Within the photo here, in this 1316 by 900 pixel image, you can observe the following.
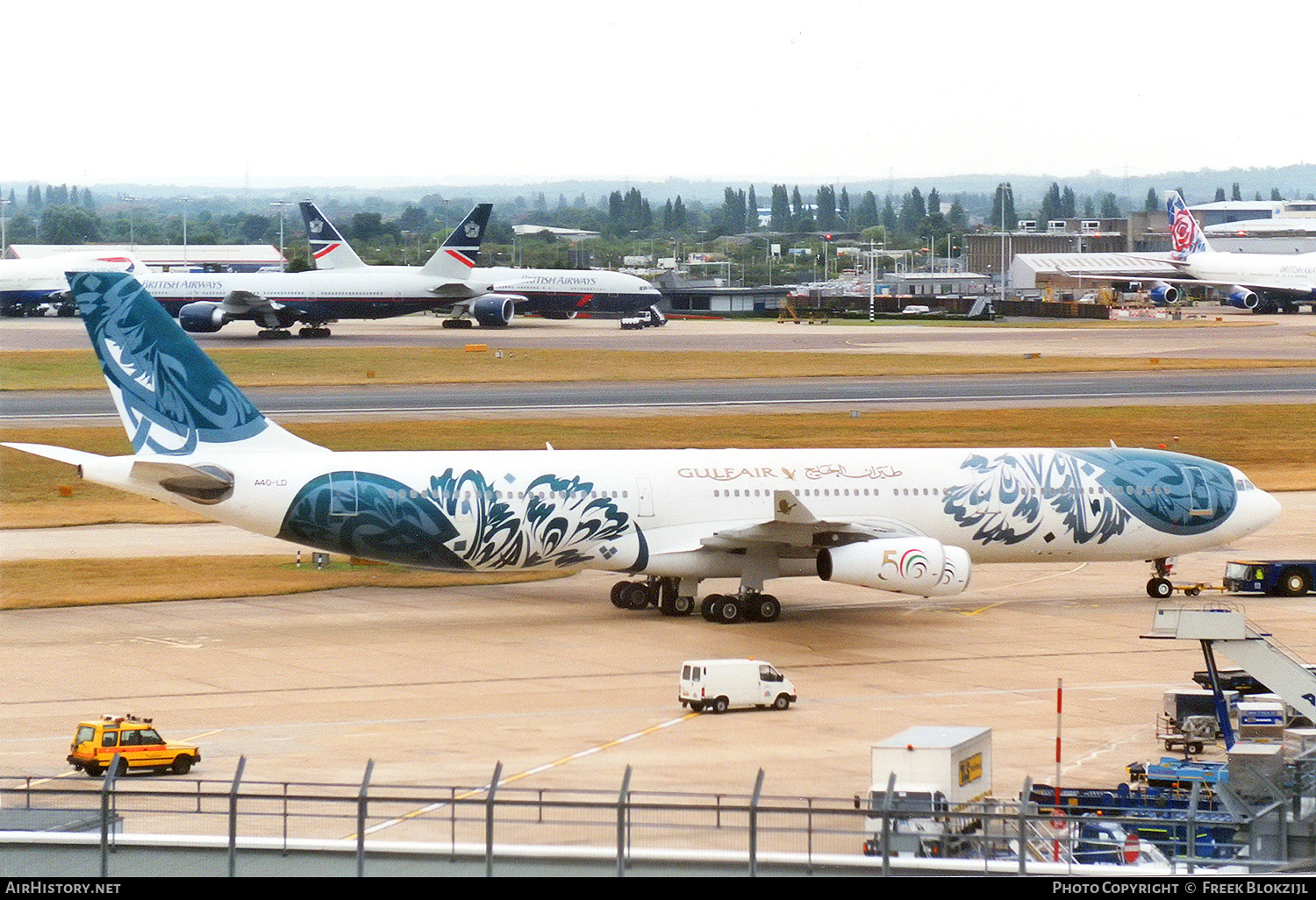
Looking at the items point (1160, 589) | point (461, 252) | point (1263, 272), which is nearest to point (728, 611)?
point (1160, 589)

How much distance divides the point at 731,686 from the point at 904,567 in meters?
9.25

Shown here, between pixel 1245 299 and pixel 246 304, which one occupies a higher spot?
pixel 246 304

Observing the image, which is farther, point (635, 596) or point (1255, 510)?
point (1255, 510)

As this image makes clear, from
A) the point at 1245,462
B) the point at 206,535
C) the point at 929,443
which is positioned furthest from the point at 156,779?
the point at 1245,462

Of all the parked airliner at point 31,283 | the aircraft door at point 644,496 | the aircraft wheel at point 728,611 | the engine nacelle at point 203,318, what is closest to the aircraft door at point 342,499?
the aircraft door at point 644,496

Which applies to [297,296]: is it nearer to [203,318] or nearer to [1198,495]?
[203,318]

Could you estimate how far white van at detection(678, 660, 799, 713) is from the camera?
39.2m

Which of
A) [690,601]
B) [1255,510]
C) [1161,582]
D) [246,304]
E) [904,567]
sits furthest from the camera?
[246,304]

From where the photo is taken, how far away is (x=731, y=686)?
1551 inches

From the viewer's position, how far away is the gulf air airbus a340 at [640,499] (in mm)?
48250

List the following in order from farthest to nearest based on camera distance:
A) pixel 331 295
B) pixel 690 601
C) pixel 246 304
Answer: pixel 331 295 → pixel 246 304 → pixel 690 601

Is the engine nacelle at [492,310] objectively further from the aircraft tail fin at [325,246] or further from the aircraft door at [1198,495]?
the aircraft door at [1198,495]

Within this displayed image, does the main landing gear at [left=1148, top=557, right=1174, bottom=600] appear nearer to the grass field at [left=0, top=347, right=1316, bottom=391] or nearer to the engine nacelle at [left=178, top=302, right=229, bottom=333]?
the grass field at [left=0, top=347, right=1316, bottom=391]

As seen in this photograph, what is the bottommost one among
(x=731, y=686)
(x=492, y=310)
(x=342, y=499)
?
(x=731, y=686)
